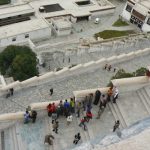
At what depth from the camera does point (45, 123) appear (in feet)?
78.8

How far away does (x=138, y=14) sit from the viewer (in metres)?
56.1

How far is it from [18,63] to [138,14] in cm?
2506

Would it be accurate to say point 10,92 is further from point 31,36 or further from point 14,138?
point 31,36

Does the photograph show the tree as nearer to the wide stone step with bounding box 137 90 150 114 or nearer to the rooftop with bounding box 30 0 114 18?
the rooftop with bounding box 30 0 114 18

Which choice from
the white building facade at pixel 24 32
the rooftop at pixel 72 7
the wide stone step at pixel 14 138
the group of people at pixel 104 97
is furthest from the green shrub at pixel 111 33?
the wide stone step at pixel 14 138

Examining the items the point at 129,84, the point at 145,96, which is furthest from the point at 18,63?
the point at 145,96

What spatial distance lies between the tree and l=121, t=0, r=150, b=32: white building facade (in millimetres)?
20336

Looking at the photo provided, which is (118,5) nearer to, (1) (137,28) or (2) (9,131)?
(1) (137,28)

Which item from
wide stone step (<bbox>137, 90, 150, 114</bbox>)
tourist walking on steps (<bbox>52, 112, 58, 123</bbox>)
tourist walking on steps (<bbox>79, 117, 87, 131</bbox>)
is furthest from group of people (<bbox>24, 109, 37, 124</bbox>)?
wide stone step (<bbox>137, 90, 150, 114</bbox>)

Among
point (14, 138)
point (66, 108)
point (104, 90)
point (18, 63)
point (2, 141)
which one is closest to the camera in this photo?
point (14, 138)

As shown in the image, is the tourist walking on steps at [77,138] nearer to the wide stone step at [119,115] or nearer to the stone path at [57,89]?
the wide stone step at [119,115]

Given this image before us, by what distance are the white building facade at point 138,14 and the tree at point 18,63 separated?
20.3 metres

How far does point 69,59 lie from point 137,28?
700 inches

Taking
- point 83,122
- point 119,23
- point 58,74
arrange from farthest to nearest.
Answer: point 119,23, point 58,74, point 83,122
